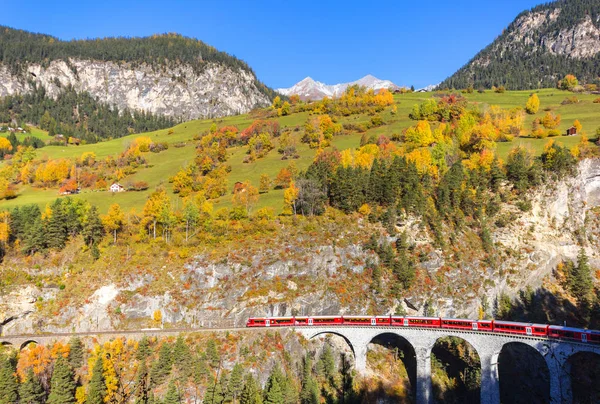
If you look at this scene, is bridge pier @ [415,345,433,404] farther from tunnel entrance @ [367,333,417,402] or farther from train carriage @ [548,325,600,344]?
train carriage @ [548,325,600,344]

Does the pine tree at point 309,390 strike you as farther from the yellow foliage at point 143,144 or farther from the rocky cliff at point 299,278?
the yellow foliage at point 143,144

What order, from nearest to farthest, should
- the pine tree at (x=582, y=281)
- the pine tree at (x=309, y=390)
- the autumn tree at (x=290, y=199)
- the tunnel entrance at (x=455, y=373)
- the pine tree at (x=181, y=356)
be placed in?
the pine tree at (x=309, y=390) < the pine tree at (x=181, y=356) < the tunnel entrance at (x=455, y=373) < the pine tree at (x=582, y=281) < the autumn tree at (x=290, y=199)

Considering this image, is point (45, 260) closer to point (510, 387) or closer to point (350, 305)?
point (350, 305)

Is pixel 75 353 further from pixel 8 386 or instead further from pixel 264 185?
pixel 264 185

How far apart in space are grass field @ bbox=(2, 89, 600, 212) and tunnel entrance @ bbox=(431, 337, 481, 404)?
45.0 metres

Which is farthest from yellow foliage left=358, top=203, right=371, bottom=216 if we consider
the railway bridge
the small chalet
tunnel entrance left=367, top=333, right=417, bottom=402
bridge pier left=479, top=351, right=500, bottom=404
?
the small chalet

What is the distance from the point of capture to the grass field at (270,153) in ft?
347

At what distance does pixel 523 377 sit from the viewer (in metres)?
65.3

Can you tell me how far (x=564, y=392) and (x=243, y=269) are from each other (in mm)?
50971

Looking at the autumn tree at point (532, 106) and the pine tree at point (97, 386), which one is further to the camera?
the autumn tree at point (532, 106)

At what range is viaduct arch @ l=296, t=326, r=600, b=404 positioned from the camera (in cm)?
5069

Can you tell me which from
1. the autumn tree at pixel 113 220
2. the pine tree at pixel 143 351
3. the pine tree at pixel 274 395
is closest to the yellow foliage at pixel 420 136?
the autumn tree at pixel 113 220

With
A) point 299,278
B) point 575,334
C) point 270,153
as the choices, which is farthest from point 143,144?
point 575,334

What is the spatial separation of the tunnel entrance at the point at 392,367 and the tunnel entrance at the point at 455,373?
11.3ft
